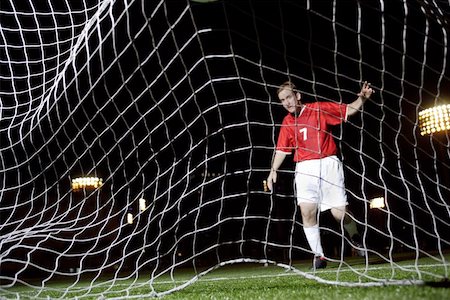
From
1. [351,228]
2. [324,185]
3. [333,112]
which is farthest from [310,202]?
[333,112]

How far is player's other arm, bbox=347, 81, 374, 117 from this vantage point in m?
3.04

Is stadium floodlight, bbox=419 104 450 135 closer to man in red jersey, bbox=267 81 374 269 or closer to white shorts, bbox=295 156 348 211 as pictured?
man in red jersey, bbox=267 81 374 269

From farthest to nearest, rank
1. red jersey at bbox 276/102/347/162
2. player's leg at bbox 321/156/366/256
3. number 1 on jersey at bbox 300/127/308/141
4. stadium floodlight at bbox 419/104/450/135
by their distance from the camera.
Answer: stadium floodlight at bbox 419/104/450/135
number 1 on jersey at bbox 300/127/308/141
red jersey at bbox 276/102/347/162
player's leg at bbox 321/156/366/256

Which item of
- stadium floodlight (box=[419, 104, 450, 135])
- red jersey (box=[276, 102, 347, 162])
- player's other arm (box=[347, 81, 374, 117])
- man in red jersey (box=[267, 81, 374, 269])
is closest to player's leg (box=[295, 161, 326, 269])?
man in red jersey (box=[267, 81, 374, 269])

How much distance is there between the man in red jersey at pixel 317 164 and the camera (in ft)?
10.8

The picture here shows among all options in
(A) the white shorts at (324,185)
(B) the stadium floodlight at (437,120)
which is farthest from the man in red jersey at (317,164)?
(B) the stadium floodlight at (437,120)

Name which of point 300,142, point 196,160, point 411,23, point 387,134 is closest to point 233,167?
point 196,160

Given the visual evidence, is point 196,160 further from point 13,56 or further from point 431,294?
point 431,294

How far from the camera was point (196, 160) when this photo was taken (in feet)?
31.9

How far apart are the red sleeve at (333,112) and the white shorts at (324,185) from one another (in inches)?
11.4

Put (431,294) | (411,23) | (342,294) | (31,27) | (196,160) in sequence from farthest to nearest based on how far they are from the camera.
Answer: (196,160), (31,27), (411,23), (342,294), (431,294)

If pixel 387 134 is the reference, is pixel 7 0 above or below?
above

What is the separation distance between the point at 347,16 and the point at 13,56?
2.67 metres

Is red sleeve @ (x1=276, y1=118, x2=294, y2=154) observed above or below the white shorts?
above
